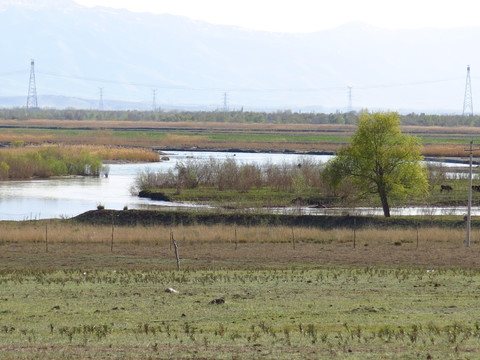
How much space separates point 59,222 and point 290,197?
65.0 feet

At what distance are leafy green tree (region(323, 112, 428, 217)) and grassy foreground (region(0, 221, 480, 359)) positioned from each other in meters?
13.5

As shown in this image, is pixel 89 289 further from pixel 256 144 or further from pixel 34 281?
pixel 256 144

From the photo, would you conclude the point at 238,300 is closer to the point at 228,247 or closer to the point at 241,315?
the point at 241,315

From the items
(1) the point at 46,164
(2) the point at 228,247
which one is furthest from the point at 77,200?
(2) the point at 228,247

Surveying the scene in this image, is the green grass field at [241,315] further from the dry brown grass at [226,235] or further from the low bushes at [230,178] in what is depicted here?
the low bushes at [230,178]

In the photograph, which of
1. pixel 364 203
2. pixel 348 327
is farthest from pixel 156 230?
pixel 348 327

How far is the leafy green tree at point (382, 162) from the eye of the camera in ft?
179

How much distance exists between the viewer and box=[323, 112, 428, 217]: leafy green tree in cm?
5450

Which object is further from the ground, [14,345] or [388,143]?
[388,143]

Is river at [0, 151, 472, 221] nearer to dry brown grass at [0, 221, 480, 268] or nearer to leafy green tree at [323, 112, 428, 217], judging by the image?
leafy green tree at [323, 112, 428, 217]

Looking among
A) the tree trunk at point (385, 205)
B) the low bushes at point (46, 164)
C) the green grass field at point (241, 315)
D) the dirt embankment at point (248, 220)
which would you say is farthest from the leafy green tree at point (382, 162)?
the low bushes at point (46, 164)

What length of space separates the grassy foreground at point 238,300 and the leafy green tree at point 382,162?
1348 cm

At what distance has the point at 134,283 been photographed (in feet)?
83.1

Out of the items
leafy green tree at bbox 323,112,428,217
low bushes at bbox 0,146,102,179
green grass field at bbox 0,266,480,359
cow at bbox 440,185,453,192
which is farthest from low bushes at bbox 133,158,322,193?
green grass field at bbox 0,266,480,359
